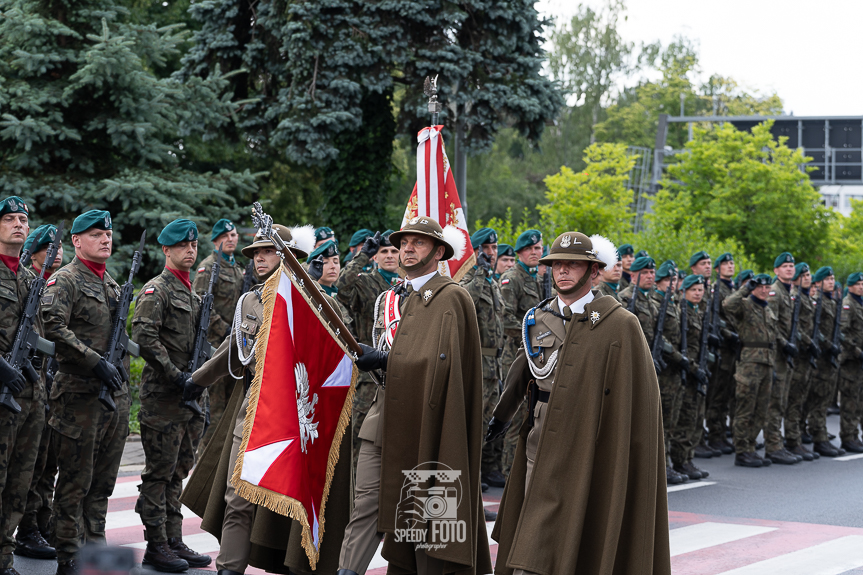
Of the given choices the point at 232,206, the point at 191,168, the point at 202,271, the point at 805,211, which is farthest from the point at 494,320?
the point at 805,211

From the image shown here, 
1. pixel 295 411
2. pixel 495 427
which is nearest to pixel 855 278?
pixel 495 427

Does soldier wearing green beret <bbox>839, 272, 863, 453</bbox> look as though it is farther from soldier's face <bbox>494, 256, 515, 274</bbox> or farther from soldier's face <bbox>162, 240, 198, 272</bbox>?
soldier's face <bbox>162, 240, 198, 272</bbox>

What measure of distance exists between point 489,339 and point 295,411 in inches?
182

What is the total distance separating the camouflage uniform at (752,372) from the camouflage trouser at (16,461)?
8.83 metres

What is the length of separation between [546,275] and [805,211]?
76.4ft

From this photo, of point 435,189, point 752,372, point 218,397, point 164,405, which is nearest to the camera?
point 164,405

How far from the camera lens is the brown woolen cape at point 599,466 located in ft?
16.8

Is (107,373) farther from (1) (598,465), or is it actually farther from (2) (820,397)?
(2) (820,397)

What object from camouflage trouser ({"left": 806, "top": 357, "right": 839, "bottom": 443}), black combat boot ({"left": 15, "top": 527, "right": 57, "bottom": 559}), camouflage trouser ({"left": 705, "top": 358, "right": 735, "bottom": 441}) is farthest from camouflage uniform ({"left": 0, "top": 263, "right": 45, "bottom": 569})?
camouflage trouser ({"left": 806, "top": 357, "right": 839, "bottom": 443})

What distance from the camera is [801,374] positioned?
1380cm

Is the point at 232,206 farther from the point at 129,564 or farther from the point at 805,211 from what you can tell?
the point at 805,211

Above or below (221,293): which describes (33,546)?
below

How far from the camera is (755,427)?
1226cm

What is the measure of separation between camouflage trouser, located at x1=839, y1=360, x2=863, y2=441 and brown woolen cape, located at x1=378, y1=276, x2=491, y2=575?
389 inches
